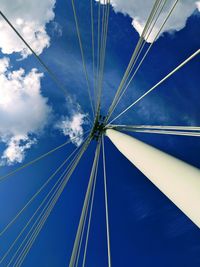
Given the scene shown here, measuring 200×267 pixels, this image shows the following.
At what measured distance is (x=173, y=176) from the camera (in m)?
5.50

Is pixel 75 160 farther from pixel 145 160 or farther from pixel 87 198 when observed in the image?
pixel 145 160

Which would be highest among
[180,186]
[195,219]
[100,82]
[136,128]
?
[100,82]

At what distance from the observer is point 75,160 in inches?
580

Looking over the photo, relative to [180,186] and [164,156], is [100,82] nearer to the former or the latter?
[164,156]

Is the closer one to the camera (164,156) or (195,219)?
(195,219)

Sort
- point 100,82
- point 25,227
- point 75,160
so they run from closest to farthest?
1. point 25,227
2. point 100,82
3. point 75,160

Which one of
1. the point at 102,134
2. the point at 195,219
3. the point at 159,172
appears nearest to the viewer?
the point at 195,219

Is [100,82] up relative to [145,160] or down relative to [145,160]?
up

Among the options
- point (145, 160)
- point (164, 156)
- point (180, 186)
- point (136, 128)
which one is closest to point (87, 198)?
point (136, 128)

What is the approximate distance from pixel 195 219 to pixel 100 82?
961 cm

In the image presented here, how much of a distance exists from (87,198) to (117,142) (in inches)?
94.4

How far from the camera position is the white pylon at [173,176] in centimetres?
Answer: 476

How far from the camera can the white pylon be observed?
4758 mm

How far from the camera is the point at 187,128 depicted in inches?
275
